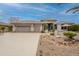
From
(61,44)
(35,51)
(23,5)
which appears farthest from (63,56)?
(23,5)

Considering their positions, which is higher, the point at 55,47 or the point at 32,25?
the point at 32,25

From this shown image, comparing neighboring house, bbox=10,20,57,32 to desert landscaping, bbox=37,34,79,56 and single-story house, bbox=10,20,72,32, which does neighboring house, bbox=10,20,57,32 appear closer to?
single-story house, bbox=10,20,72,32

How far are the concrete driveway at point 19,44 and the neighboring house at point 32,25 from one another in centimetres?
8

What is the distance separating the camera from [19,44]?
4.07 metres

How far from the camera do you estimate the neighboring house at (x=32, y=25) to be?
4047 mm

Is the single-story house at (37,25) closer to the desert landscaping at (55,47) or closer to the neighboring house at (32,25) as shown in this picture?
the neighboring house at (32,25)

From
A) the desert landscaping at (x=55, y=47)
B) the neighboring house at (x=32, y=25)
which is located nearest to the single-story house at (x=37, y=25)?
the neighboring house at (x=32, y=25)

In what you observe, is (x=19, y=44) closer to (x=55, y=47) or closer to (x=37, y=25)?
(x=37, y=25)

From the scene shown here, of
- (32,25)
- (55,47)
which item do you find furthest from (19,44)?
(55,47)

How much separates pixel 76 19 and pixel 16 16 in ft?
3.21

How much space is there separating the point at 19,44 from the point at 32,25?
0.38 metres

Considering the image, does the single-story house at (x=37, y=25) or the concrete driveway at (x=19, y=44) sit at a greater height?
the single-story house at (x=37, y=25)

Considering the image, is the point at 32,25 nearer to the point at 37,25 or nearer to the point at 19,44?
the point at 37,25

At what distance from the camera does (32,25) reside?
13.4 feet
